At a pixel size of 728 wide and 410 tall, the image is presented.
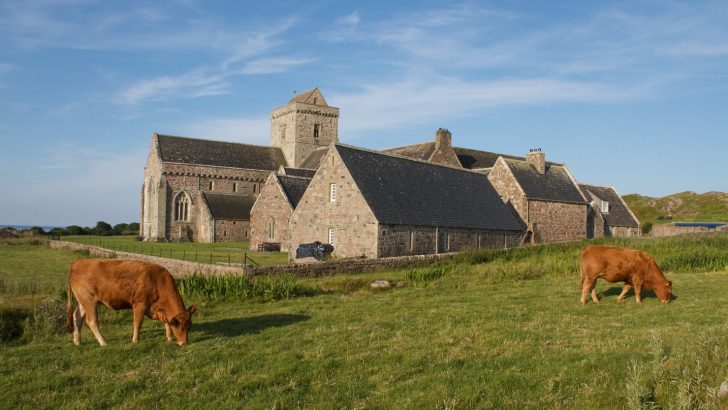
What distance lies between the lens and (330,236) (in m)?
34.3

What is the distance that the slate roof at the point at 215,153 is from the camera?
2571 inches

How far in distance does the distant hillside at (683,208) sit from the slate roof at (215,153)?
172 feet

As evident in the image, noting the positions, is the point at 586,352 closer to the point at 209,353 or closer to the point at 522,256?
the point at 209,353

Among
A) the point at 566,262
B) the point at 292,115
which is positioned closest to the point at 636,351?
the point at 566,262

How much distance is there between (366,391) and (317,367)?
4.56ft

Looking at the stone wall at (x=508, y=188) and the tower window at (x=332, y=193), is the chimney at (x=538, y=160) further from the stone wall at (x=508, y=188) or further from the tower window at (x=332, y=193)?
the tower window at (x=332, y=193)

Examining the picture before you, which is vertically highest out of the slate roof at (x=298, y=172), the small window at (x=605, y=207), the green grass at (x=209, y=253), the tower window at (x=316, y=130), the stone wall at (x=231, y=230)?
Answer: the tower window at (x=316, y=130)

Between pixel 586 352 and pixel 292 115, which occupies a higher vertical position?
pixel 292 115

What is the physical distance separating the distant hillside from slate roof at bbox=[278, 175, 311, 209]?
5552cm

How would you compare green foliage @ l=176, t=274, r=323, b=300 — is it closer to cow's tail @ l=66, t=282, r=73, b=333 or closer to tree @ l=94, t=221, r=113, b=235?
cow's tail @ l=66, t=282, r=73, b=333

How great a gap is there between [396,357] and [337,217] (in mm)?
23718

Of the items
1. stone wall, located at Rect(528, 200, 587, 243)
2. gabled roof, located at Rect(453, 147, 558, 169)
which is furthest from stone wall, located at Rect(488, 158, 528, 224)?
gabled roof, located at Rect(453, 147, 558, 169)

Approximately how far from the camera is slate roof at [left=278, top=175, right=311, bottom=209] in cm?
4566

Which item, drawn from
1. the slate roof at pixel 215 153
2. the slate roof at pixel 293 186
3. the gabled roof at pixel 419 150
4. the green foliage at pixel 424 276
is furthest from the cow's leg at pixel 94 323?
the slate roof at pixel 215 153
